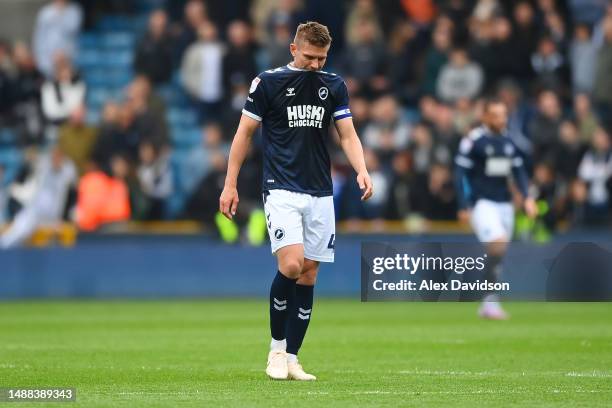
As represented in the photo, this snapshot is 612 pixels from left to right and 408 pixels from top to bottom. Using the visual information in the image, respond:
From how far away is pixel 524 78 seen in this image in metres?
Answer: 25.2

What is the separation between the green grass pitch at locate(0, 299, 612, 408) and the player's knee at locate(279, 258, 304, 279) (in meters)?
0.80

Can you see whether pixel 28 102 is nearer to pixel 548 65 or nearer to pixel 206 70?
pixel 206 70

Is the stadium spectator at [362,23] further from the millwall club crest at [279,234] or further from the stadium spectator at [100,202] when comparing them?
the millwall club crest at [279,234]

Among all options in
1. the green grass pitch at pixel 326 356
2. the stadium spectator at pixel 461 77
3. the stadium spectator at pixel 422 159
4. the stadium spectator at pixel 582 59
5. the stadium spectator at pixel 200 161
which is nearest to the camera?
the green grass pitch at pixel 326 356

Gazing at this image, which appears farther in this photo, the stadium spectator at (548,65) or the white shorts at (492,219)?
the stadium spectator at (548,65)

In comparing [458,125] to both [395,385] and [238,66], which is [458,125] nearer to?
[238,66]

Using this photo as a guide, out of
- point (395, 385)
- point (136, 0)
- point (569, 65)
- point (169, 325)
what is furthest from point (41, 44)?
point (395, 385)

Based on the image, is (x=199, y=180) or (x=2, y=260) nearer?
(x=2, y=260)

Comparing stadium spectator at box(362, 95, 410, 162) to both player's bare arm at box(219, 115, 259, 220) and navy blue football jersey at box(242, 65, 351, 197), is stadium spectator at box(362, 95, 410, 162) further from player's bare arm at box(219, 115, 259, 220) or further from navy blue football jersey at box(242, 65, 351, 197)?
player's bare arm at box(219, 115, 259, 220)

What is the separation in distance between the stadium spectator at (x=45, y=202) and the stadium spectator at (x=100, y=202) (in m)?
0.47

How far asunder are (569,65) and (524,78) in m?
0.82

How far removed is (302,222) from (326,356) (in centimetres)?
256

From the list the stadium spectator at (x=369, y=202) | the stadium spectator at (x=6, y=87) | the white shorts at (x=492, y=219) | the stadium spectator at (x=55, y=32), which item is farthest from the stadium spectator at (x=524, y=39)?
the stadium spectator at (x=6, y=87)

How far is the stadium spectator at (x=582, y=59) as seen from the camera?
82.0 ft
